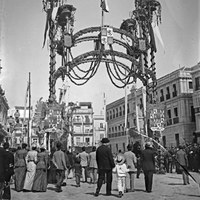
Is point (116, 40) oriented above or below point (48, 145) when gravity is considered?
above

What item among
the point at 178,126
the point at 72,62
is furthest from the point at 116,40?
the point at 178,126

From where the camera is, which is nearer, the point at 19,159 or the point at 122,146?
the point at 19,159

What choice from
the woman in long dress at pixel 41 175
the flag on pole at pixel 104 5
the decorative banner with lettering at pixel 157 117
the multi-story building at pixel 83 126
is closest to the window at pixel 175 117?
the decorative banner with lettering at pixel 157 117

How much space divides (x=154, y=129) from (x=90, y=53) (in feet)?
16.4

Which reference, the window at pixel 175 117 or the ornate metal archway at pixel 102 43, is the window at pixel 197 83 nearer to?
the window at pixel 175 117

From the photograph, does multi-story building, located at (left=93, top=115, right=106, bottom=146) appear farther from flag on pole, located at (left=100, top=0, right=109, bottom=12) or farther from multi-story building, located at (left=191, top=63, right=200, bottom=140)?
flag on pole, located at (left=100, top=0, right=109, bottom=12)

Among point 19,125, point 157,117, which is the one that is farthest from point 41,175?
point 19,125

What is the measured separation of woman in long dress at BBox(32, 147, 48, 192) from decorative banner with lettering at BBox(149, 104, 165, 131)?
21.5 ft

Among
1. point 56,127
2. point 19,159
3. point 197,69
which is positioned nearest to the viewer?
point 19,159

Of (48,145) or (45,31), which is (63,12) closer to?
(45,31)

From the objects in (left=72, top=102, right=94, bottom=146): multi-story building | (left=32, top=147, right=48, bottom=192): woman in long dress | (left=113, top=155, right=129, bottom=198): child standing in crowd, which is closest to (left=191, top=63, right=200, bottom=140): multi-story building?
(left=113, top=155, right=129, bottom=198): child standing in crowd

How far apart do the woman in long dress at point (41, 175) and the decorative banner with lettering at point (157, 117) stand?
655 centimetres

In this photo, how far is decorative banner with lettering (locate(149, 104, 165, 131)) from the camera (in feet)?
45.3

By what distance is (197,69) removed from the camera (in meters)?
25.8
